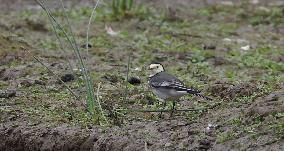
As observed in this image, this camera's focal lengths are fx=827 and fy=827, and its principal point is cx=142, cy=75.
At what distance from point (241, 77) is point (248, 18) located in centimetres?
443

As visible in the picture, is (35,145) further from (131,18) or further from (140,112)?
(131,18)

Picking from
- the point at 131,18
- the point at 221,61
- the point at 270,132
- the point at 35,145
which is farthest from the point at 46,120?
the point at 131,18

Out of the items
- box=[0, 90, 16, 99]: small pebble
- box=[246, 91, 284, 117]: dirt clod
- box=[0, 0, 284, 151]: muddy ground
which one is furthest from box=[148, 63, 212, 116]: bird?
box=[0, 90, 16, 99]: small pebble

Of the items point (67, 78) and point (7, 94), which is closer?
point (7, 94)

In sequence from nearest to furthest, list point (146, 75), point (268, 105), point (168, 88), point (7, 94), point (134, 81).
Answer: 1. point (268, 105)
2. point (168, 88)
3. point (7, 94)
4. point (134, 81)
5. point (146, 75)

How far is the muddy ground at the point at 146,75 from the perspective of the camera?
656 cm

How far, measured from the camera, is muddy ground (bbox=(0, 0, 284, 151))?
21.5 ft

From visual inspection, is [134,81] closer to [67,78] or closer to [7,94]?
[67,78]

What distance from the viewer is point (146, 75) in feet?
30.5

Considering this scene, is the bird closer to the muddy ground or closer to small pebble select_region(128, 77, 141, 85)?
the muddy ground

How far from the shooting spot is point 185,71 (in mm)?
9477

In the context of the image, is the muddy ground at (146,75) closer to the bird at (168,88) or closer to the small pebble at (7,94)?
the small pebble at (7,94)

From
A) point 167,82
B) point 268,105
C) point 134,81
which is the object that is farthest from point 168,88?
point 134,81

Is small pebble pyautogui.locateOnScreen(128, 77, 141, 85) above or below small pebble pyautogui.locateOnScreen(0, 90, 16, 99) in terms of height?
below
